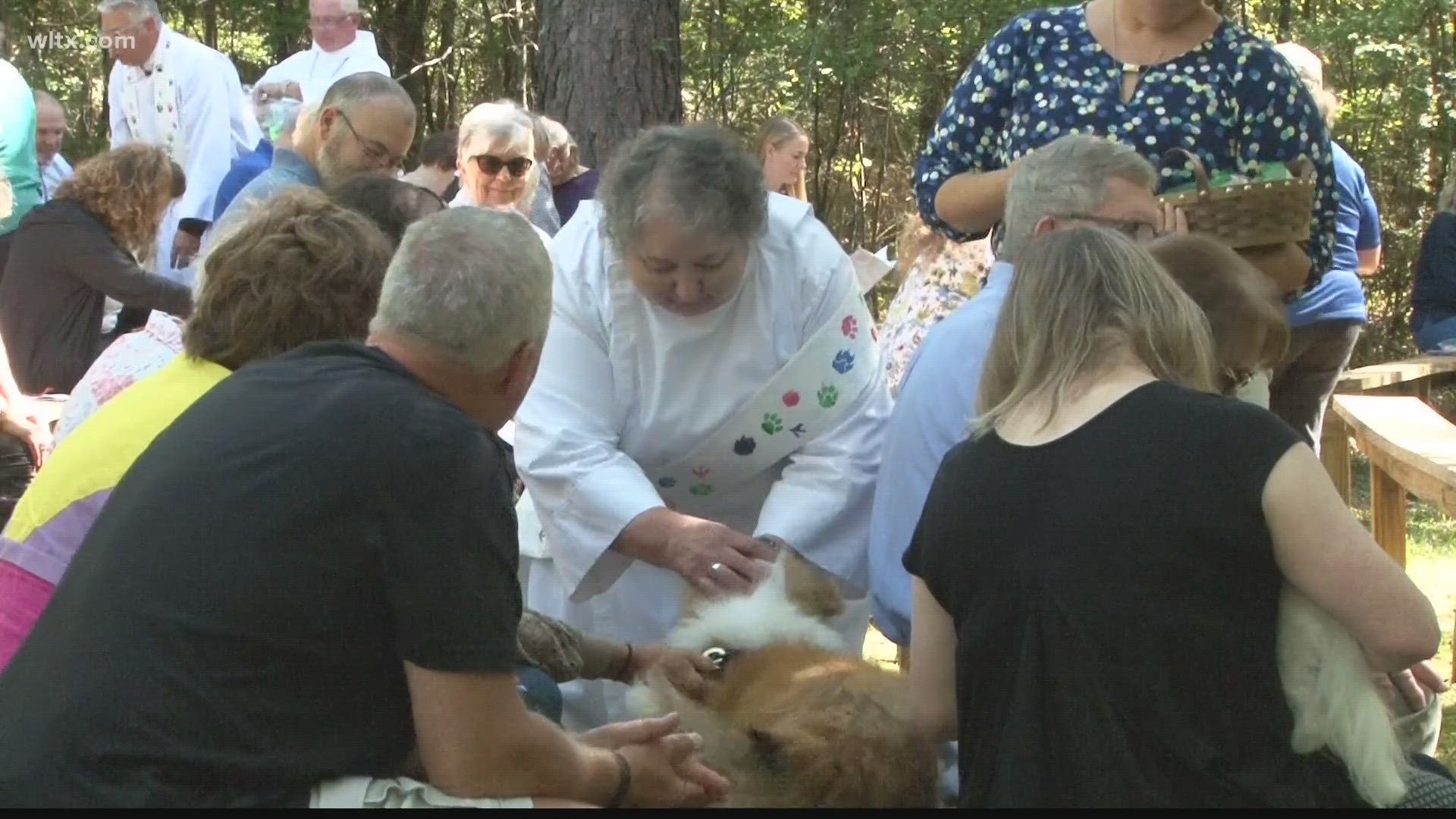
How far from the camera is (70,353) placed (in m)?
5.55

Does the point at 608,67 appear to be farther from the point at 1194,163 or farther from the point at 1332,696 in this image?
the point at 1332,696

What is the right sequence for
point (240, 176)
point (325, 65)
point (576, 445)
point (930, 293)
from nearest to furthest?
point (576, 445) → point (930, 293) → point (240, 176) → point (325, 65)

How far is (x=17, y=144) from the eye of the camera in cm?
614

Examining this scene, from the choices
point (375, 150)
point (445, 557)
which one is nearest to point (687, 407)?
point (445, 557)

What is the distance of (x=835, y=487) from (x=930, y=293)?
6.54 feet

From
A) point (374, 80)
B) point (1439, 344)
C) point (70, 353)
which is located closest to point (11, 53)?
point (70, 353)

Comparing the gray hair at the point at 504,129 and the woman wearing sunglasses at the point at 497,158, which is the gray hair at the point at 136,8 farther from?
the woman wearing sunglasses at the point at 497,158

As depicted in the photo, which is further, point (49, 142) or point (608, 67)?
point (49, 142)

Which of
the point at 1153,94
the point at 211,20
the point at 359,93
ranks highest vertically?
the point at 1153,94

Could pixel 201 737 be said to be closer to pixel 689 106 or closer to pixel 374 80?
pixel 374 80

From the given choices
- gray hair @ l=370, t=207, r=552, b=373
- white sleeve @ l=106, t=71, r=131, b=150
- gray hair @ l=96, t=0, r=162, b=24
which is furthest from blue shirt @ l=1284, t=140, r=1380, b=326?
white sleeve @ l=106, t=71, r=131, b=150

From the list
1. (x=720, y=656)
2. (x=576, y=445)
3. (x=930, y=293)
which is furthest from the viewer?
(x=930, y=293)

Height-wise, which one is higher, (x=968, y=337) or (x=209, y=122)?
(x=968, y=337)

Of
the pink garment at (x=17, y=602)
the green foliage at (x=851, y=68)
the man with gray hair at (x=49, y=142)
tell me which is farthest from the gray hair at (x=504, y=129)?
the green foliage at (x=851, y=68)
